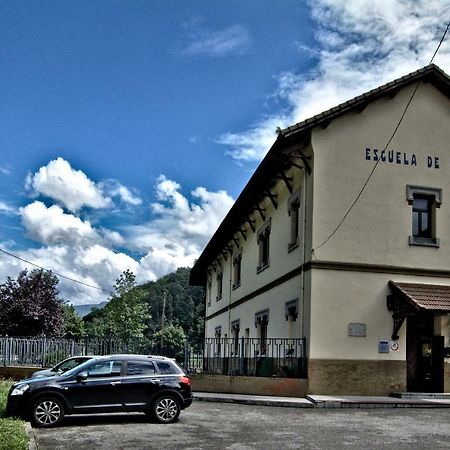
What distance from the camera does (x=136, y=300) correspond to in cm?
6228

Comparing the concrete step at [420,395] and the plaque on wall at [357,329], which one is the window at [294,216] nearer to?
the plaque on wall at [357,329]

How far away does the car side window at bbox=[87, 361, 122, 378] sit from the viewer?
13.1m

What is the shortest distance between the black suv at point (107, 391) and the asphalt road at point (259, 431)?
1.10 feet

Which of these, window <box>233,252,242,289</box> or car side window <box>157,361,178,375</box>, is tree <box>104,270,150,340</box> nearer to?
window <box>233,252,242,289</box>

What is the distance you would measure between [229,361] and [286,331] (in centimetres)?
244

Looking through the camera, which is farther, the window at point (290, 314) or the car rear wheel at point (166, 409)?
the window at point (290, 314)

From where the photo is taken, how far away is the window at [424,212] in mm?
20250

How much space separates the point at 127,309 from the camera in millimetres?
61219

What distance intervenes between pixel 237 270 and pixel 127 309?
30752 millimetres

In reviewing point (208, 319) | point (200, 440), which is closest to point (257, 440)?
point (200, 440)

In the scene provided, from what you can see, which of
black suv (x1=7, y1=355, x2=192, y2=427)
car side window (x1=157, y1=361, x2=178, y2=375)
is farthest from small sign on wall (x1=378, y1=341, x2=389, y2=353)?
car side window (x1=157, y1=361, x2=178, y2=375)

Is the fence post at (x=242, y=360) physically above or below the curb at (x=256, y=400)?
above

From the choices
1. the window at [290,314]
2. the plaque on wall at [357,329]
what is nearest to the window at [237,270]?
the window at [290,314]

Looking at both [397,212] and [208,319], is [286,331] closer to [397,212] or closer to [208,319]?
[397,212]
